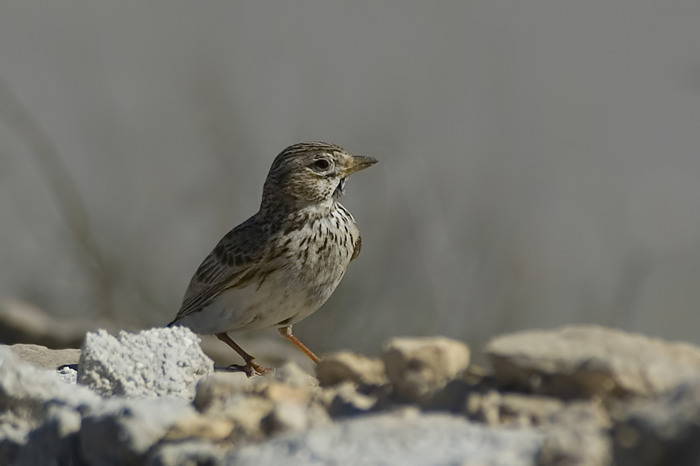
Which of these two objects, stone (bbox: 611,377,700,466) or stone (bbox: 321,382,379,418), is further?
stone (bbox: 321,382,379,418)

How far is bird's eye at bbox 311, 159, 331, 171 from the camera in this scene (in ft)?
21.1

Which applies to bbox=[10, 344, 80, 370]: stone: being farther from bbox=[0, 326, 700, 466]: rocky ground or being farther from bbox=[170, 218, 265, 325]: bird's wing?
bbox=[0, 326, 700, 466]: rocky ground

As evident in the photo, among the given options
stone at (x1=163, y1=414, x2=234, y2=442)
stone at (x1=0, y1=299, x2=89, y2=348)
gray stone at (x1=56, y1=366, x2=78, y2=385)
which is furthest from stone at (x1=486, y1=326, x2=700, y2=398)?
stone at (x1=0, y1=299, x2=89, y2=348)

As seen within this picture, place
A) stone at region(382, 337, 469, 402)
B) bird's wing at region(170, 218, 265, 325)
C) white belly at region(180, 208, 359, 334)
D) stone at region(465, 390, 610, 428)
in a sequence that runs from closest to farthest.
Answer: stone at region(465, 390, 610, 428) → stone at region(382, 337, 469, 402) → white belly at region(180, 208, 359, 334) → bird's wing at region(170, 218, 265, 325)

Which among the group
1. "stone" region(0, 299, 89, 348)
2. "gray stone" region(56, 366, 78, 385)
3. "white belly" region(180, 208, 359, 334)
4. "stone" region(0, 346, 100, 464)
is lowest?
"stone" region(0, 346, 100, 464)

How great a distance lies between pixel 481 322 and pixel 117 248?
3.41 metres

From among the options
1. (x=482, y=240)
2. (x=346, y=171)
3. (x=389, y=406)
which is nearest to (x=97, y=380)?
(x=389, y=406)

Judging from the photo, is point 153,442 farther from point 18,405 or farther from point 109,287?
point 109,287

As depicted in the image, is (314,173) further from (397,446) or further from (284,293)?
(397,446)

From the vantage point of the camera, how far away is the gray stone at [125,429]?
295cm

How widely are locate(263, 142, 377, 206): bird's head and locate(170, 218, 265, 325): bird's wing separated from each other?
276 mm

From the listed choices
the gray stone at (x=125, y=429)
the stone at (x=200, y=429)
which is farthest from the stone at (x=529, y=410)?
the gray stone at (x=125, y=429)

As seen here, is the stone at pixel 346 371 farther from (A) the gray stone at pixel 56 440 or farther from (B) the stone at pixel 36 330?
(B) the stone at pixel 36 330

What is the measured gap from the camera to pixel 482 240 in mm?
9508
